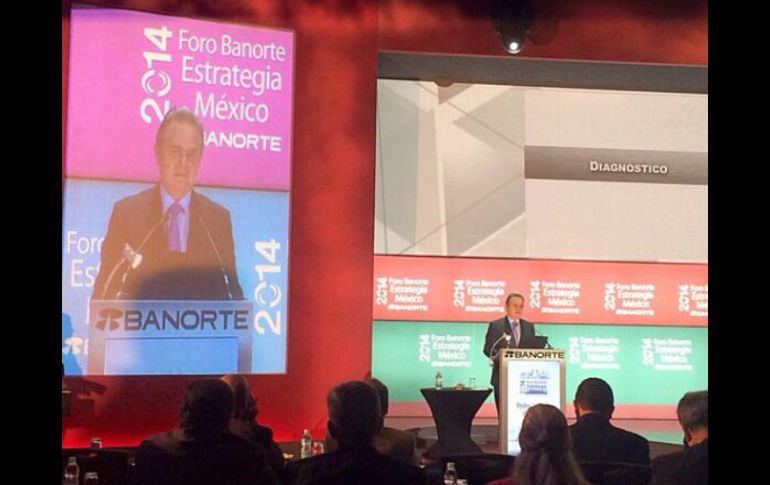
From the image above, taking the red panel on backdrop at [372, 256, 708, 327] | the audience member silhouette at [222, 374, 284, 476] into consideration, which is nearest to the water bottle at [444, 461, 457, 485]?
the audience member silhouette at [222, 374, 284, 476]

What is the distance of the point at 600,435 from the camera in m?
3.90

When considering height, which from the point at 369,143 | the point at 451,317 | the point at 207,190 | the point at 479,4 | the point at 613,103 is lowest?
the point at 451,317

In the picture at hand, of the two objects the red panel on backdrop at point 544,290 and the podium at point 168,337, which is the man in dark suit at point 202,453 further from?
the red panel on backdrop at point 544,290

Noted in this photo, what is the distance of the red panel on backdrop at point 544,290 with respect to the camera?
7598 millimetres

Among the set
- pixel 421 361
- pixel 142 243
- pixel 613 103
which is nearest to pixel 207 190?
pixel 142 243

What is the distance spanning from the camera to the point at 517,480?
2.98 meters

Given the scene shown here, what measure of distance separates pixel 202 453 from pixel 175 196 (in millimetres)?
4000


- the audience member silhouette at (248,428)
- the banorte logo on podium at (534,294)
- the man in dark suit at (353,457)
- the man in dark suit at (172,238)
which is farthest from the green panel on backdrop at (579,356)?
the man in dark suit at (353,457)

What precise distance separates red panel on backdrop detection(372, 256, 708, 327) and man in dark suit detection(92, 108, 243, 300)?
58.3 inches

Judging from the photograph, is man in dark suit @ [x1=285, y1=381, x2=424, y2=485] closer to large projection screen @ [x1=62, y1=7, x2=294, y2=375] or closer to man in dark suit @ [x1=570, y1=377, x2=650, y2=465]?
man in dark suit @ [x1=570, y1=377, x2=650, y2=465]

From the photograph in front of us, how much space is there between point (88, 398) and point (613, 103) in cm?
493

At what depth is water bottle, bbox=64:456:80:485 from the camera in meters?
3.36
